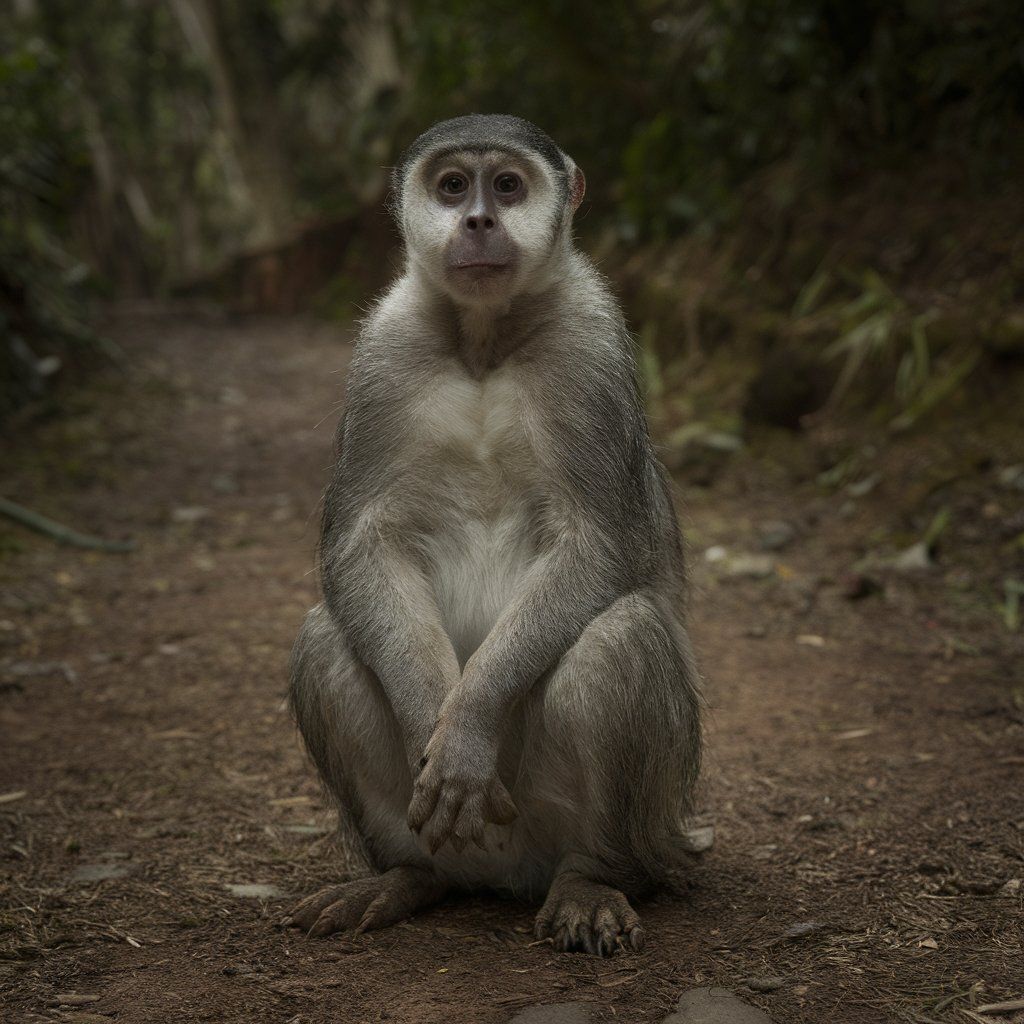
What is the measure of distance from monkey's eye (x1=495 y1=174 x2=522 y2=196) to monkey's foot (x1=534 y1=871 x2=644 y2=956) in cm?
198

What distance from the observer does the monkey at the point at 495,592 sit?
128 inches

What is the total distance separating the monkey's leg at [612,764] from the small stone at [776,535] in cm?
381

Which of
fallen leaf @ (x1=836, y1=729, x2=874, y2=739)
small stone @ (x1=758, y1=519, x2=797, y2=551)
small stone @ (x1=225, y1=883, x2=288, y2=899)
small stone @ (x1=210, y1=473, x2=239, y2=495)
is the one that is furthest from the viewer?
small stone @ (x1=210, y1=473, x2=239, y2=495)

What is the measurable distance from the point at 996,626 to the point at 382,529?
11.6 feet

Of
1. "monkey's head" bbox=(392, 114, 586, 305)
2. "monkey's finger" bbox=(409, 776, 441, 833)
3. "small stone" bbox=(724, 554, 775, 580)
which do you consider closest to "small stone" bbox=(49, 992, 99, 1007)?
"monkey's finger" bbox=(409, 776, 441, 833)

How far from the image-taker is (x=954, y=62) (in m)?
7.89

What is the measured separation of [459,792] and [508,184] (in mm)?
1727

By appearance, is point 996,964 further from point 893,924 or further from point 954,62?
point 954,62

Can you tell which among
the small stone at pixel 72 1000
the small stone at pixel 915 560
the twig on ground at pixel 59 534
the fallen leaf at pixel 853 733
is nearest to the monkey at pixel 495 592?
the small stone at pixel 72 1000

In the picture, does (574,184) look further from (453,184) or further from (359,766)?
(359,766)

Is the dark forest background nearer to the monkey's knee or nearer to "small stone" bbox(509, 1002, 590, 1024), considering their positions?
the monkey's knee

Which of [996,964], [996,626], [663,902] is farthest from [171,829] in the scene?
[996,626]

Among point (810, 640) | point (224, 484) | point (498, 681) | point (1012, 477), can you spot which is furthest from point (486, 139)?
point (224, 484)

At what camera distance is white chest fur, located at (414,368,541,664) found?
3.51 m
